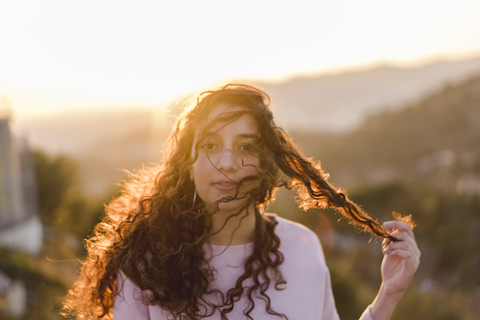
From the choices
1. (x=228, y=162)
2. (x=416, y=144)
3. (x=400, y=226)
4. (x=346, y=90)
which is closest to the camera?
(x=228, y=162)

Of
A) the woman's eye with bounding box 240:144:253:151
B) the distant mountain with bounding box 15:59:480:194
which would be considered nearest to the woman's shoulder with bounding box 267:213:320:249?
the woman's eye with bounding box 240:144:253:151

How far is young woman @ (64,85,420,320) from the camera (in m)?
1.79

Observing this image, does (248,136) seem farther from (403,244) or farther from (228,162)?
(403,244)

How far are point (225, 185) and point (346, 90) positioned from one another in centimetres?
7379

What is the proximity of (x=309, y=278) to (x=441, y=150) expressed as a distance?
1685cm

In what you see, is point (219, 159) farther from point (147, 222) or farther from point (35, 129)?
point (35, 129)

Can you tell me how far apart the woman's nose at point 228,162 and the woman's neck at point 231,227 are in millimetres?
317

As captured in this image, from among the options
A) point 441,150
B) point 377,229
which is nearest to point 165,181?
point 377,229

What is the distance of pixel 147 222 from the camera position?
1.97 m

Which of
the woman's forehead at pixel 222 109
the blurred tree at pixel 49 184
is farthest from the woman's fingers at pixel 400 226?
the blurred tree at pixel 49 184

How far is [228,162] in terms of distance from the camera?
1.72 metres

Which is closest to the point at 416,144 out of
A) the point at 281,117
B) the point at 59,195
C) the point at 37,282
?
the point at 37,282

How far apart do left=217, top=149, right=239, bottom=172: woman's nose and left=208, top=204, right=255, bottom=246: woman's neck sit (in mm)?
317

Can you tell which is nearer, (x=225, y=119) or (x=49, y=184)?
(x=225, y=119)
